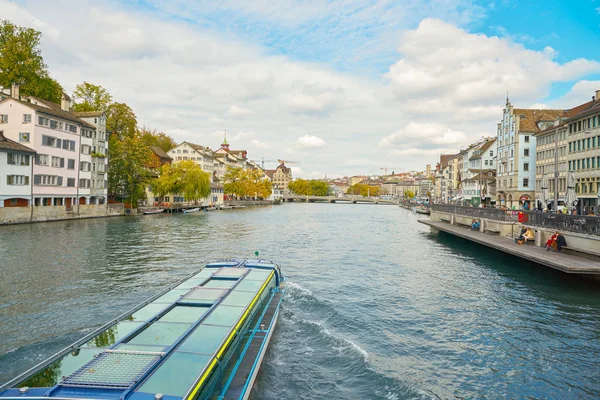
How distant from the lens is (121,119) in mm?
82062

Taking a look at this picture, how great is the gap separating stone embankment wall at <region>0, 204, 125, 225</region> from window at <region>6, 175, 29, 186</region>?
314 cm

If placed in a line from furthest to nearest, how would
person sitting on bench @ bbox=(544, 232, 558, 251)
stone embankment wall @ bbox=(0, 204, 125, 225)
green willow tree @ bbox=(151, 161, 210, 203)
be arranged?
green willow tree @ bbox=(151, 161, 210, 203) → stone embankment wall @ bbox=(0, 204, 125, 225) → person sitting on bench @ bbox=(544, 232, 558, 251)

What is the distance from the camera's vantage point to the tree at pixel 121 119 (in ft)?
263

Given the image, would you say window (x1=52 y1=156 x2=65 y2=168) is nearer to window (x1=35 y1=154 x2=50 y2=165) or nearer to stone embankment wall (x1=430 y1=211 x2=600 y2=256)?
window (x1=35 y1=154 x2=50 y2=165)

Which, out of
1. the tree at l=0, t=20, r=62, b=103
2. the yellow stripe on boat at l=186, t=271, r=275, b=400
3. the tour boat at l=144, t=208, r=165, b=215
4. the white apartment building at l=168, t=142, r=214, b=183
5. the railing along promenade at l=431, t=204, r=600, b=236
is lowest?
the tour boat at l=144, t=208, r=165, b=215

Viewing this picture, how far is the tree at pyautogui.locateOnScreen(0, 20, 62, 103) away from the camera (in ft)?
195

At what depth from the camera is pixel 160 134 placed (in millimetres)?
135375

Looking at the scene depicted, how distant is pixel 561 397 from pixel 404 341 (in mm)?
4447

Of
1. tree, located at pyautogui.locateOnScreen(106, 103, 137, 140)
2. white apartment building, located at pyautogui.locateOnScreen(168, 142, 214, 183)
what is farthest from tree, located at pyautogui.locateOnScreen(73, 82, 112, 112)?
white apartment building, located at pyautogui.locateOnScreen(168, 142, 214, 183)

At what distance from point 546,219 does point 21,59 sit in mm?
70544

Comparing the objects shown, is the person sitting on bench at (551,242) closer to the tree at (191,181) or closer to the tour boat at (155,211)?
the tour boat at (155,211)

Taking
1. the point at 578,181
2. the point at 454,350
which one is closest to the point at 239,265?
the point at 454,350

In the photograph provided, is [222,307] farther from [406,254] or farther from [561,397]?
[406,254]

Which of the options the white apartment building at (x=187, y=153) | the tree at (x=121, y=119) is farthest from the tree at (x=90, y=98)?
the white apartment building at (x=187, y=153)
